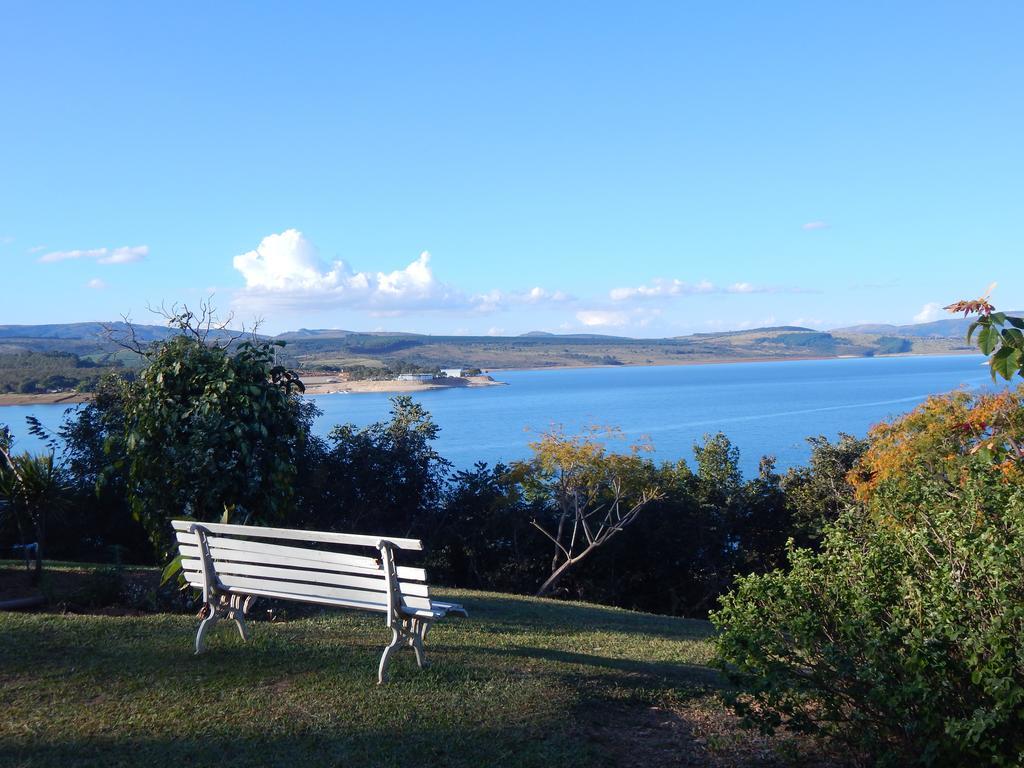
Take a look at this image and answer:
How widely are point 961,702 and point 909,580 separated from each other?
582 mm

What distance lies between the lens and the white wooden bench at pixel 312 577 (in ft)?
17.8

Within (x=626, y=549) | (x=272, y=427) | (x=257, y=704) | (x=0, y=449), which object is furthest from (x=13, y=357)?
(x=257, y=704)

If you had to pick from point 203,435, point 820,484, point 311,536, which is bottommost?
point 820,484

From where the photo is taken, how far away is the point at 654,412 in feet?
263

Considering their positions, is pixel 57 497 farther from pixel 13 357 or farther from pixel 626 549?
pixel 13 357

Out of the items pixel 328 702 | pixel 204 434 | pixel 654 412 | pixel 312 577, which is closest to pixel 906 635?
pixel 328 702

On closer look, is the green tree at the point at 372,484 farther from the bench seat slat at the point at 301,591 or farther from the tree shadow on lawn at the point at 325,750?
the tree shadow on lawn at the point at 325,750

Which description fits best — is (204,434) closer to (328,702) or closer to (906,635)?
(328,702)

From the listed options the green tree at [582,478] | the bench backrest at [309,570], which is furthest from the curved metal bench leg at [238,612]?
the green tree at [582,478]

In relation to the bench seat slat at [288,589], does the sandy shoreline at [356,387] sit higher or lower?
lower

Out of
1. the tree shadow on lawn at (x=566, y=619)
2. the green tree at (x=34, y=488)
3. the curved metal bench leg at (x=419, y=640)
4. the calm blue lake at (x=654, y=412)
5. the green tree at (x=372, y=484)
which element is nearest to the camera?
the curved metal bench leg at (x=419, y=640)

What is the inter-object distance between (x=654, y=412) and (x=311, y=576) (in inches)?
2996

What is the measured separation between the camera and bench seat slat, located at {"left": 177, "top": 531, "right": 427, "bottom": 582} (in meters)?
5.43

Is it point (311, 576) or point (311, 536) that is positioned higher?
point (311, 536)
